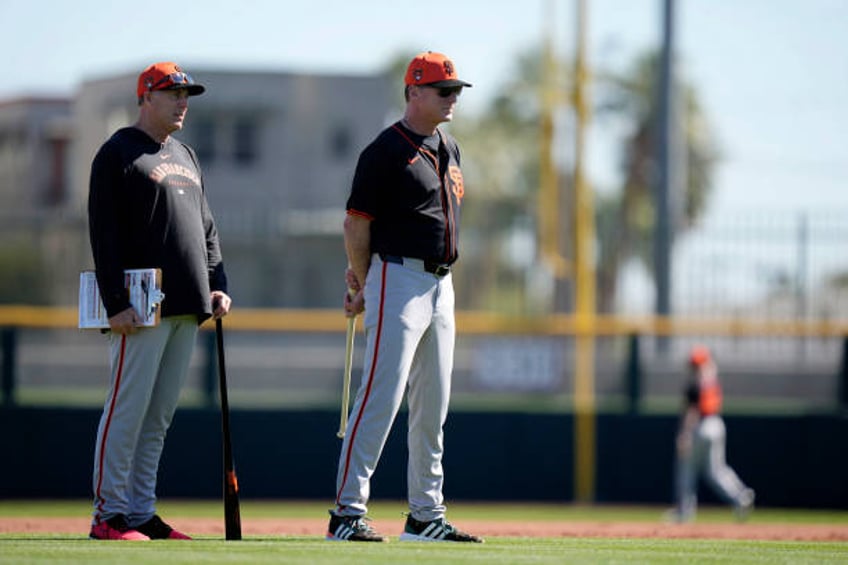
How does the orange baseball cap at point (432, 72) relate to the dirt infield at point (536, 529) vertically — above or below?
above

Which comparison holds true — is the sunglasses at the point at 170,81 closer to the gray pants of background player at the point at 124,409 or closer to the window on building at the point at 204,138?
the gray pants of background player at the point at 124,409

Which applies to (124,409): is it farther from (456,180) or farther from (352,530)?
(456,180)

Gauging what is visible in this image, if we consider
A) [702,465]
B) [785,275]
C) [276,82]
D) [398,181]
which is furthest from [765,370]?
[276,82]

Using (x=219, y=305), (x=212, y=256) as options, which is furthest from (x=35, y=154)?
(x=219, y=305)

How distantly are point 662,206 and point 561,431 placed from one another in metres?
3.70

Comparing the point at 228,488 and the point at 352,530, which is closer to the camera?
the point at 352,530

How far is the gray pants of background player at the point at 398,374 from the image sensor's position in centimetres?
638

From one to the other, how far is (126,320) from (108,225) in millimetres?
410

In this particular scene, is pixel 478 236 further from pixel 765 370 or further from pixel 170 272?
pixel 170 272

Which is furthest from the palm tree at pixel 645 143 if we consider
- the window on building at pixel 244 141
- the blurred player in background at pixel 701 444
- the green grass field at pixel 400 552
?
the green grass field at pixel 400 552

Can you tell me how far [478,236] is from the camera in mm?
18000

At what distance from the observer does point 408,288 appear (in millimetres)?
6402

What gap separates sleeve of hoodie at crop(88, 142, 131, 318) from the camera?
20.7 ft

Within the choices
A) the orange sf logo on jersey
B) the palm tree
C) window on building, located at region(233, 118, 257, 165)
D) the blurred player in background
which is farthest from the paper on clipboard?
window on building, located at region(233, 118, 257, 165)
